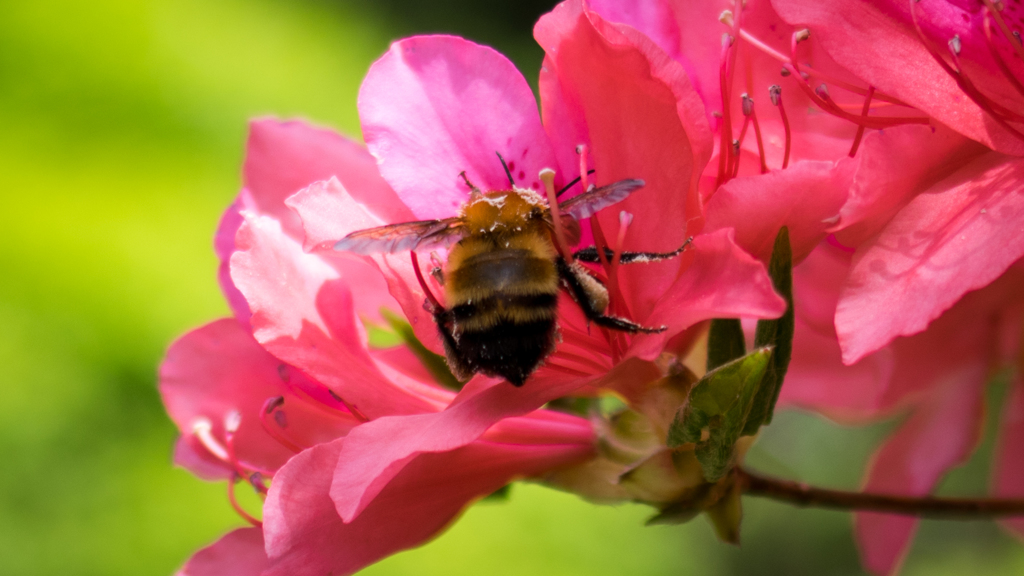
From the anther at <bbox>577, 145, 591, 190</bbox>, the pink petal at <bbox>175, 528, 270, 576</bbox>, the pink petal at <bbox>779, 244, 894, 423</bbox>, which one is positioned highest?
the anther at <bbox>577, 145, 591, 190</bbox>

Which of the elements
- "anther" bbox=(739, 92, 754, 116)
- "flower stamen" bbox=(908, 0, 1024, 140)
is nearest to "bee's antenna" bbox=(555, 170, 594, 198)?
"anther" bbox=(739, 92, 754, 116)

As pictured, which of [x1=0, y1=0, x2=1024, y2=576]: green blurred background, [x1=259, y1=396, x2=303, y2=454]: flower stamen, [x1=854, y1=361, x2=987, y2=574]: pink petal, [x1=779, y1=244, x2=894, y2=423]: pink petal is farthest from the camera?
[x1=0, y1=0, x2=1024, y2=576]: green blurred background

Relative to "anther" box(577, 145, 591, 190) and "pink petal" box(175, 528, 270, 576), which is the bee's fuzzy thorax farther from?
"pink petal" box(175, 528, 270, 576)

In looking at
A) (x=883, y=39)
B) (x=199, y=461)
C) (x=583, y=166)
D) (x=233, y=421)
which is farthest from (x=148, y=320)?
(x=883, y=39)

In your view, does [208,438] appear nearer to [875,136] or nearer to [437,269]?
[437,269]

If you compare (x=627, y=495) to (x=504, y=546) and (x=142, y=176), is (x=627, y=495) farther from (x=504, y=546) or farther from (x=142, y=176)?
(x=142, y=176)
